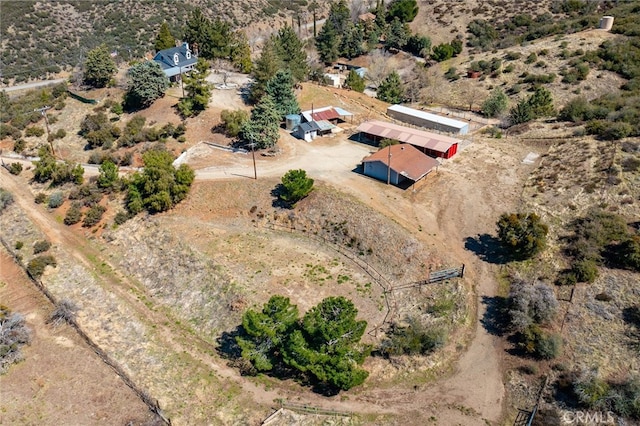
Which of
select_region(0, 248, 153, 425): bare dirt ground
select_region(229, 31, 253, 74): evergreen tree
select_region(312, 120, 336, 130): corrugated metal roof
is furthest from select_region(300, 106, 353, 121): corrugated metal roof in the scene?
select_region(0, 248, 153, 425): bare dirt ground

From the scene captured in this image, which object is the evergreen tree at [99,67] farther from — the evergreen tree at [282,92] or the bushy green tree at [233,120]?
the evergreen tree at [282,92]

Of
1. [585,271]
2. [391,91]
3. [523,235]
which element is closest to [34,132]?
[391,91]

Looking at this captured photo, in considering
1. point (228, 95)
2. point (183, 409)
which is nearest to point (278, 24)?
point (228, 95)

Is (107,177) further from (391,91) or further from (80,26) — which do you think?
(80,26)

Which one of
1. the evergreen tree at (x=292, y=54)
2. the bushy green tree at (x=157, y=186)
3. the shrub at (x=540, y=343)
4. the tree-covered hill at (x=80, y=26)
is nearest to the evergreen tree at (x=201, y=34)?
the evergreen tree at (x=292, y=54)

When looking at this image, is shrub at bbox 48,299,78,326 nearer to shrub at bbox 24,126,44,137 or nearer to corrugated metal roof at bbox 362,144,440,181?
corrugated metal roof at bbox 362,144,440,181

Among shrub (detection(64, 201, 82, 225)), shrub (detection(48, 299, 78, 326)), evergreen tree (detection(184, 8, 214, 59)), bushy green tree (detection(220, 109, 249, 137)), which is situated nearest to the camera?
shrub (detection(48, 299, 78, 326))
